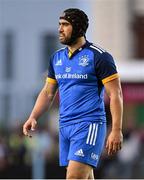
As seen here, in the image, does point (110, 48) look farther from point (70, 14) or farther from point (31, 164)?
point (70, 14)

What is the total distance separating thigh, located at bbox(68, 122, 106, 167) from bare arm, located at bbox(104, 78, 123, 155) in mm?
275

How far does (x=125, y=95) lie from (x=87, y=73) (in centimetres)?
1824

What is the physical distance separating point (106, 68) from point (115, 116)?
18.0 inches

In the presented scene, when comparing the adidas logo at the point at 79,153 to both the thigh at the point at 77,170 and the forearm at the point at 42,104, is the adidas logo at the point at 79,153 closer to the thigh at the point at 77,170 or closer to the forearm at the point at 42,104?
the thigh at the point at 77,170

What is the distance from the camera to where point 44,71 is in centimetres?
3491

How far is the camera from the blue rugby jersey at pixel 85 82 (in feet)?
32.3

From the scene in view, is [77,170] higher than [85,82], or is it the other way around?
[85,82]

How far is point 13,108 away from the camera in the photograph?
4647cm

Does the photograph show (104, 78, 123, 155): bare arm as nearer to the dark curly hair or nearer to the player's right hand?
the dark curly hair

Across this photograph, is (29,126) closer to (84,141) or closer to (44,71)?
(84,141)

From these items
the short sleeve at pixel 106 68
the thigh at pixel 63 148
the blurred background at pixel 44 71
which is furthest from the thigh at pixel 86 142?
the blurred background at pixel 44 71

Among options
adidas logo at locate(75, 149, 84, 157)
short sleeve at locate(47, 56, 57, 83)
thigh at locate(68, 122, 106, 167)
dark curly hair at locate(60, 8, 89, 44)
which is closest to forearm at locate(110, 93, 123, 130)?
thigh at locate(68, 122, 106, 167)

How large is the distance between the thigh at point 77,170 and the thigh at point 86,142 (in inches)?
1.6

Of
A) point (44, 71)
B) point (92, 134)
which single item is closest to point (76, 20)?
point (92, 134)
